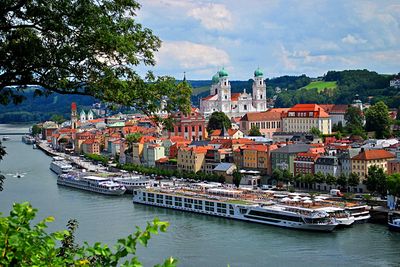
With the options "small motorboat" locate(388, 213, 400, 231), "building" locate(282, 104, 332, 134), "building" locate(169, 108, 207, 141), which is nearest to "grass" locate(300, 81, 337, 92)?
"building" locate(282, 104, 332, 134)

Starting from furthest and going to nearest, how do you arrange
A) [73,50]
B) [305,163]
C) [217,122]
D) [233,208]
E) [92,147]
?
1. [92,147]
2. [217,122]
3. [305,163]
4. [233,208]
5. [73,50]

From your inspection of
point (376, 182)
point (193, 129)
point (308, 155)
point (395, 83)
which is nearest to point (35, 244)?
point (376, 182)

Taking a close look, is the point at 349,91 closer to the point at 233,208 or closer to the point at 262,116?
the point at 262,116

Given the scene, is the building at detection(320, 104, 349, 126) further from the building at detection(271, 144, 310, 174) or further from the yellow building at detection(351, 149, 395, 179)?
the yellow building at detection(351, 149, 395, 179)

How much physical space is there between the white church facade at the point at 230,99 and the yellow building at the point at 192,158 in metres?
13.8

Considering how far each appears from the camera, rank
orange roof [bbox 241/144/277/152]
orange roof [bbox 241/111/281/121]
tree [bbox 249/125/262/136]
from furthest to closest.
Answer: orange roof [bbox 241/111/281/121] → tree [bbox 249/125/262/136] → orange roof [bbox 241/144/277/152]

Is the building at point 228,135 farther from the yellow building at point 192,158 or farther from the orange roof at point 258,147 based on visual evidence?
the orange roof at point 258,147

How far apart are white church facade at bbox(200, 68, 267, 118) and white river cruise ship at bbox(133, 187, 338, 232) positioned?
19.3 m

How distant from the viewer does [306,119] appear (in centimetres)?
2944

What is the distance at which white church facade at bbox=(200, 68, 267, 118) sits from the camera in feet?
119

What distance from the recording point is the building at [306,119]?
1139 inches

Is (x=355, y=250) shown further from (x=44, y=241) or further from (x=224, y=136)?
(x=224, y=136)

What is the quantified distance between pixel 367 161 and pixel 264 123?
14586 millimetres

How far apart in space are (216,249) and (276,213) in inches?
121
